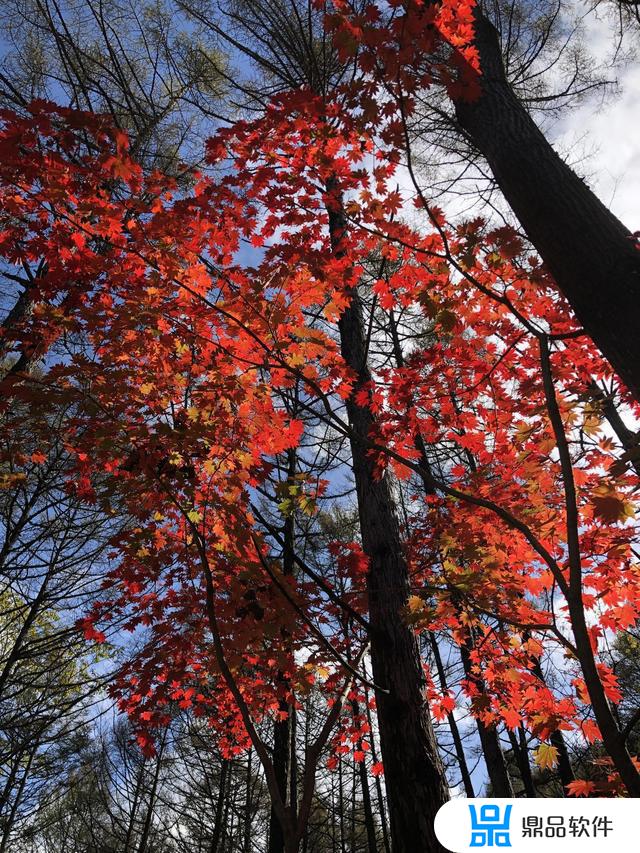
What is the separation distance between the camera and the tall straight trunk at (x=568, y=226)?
7.10ft

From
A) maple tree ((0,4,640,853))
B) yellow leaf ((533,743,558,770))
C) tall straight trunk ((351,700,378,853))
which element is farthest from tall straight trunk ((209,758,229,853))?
yellow leaf ((533,743,558,770))

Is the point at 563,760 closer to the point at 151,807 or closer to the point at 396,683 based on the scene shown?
the point at 396,683

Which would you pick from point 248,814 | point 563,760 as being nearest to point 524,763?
point 563,760

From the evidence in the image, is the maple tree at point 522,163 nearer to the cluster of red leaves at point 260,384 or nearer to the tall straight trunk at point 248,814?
the cluster of red leaves at point 260,384

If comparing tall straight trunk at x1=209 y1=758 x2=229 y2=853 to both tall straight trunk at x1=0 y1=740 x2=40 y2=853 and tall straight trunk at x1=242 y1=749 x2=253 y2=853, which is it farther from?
tall straight trunk at x1=0 y1=740 x2=40 y2=853

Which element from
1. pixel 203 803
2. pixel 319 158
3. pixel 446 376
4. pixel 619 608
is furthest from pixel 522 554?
pixel 203 803

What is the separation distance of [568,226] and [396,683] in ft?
10.7

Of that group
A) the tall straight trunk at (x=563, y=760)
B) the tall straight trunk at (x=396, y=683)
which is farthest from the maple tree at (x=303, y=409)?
the tall straight trunk at (x=563, y=760)

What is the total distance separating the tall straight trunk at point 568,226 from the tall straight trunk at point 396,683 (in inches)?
48.1

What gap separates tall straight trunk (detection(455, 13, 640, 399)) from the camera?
2.16m

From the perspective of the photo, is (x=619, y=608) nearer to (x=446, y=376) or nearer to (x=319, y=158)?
Result: (x=446, y=376)

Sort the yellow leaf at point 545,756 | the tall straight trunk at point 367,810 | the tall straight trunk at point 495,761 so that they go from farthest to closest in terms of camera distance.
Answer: the tall straight trunk at point 367,810, the tall straight trunk at point 495,761, the yellow leaf at point 545,756

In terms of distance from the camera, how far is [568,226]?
8.32 ft

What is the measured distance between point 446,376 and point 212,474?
2610mm
